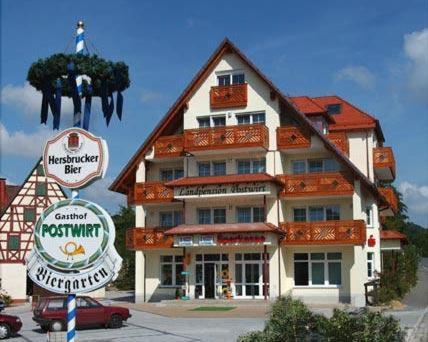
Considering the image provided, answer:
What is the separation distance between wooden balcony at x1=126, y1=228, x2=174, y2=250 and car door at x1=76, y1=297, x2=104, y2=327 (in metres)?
12.0

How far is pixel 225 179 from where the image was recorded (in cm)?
3622

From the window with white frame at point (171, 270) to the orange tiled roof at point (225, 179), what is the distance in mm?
5010

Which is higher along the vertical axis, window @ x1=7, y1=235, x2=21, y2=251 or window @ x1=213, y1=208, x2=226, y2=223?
window @ x1=213, y1=208, x2=226, y2=223

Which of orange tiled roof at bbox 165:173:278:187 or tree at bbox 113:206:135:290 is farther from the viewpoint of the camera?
tree at bbox 113:206:135:290

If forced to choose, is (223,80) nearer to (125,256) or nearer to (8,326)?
(8,326)

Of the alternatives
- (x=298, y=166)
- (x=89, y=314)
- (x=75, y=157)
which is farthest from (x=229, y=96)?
(x=75, y=157)

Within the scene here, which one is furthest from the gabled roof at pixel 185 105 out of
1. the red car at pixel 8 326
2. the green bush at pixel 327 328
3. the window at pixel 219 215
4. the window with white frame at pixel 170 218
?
the green bush at pixel 327 328

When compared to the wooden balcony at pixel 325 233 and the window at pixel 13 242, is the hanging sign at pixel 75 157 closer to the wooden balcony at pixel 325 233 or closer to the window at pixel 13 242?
the wooden balcony at pixel 325 233

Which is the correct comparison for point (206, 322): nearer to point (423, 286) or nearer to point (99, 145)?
point (99, 145)

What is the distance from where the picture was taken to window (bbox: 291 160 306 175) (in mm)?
37656

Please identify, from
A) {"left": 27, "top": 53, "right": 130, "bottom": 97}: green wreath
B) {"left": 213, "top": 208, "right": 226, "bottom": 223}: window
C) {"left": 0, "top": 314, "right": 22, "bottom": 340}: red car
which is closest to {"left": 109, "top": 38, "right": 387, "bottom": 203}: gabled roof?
{"left": 213, "top": 208, "right": 226, "bottom": 223}: window

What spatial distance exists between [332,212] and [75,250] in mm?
28845

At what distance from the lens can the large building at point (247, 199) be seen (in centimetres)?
3538

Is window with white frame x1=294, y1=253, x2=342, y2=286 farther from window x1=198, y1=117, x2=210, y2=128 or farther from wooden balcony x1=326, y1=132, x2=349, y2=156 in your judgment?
window x1=198, y1=117, x2=210, y2=128
